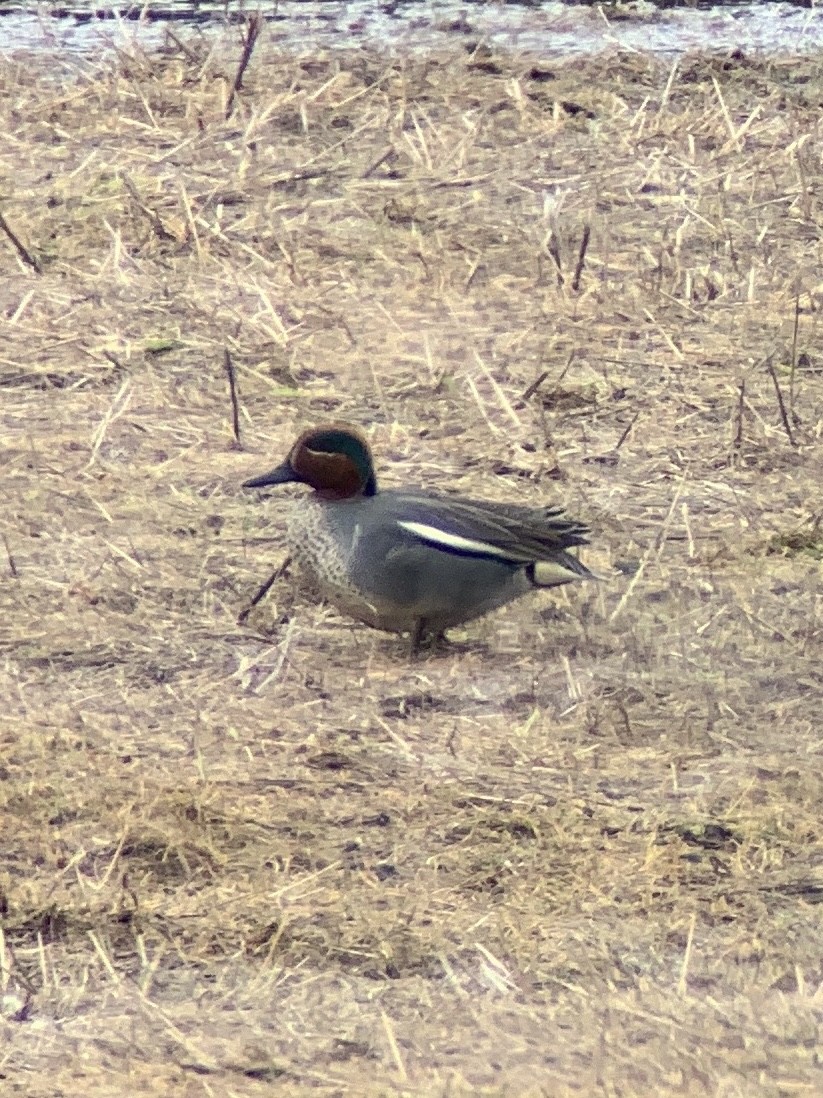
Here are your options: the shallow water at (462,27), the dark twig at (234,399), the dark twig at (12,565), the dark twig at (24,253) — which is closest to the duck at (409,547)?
the dark twig at (12,565)

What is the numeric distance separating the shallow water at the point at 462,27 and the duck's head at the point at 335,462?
4.13 metres

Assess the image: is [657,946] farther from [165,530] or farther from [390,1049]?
[165,530]

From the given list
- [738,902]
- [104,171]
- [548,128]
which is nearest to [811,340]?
[548,128]

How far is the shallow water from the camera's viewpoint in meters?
9.62

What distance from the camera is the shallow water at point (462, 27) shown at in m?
9.62

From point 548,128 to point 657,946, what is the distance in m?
5.26

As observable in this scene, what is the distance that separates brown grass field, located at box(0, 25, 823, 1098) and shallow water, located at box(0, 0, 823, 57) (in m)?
0.25

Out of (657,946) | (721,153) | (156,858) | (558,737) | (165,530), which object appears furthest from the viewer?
(721,153)

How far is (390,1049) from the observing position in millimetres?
3668

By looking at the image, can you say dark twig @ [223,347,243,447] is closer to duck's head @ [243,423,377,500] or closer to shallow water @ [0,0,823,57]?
duck's head @ [243,423,377,500]

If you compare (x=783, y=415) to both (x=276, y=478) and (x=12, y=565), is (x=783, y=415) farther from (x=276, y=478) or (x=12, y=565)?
(x=12, y=565)

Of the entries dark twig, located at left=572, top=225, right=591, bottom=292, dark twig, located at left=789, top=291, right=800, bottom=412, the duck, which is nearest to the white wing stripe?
the duck

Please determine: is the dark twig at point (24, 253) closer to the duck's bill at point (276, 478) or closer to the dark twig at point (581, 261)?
the dark twig at point (581, 261)

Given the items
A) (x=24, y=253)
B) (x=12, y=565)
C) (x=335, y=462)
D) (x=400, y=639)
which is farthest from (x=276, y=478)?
(x=24, y=253)
